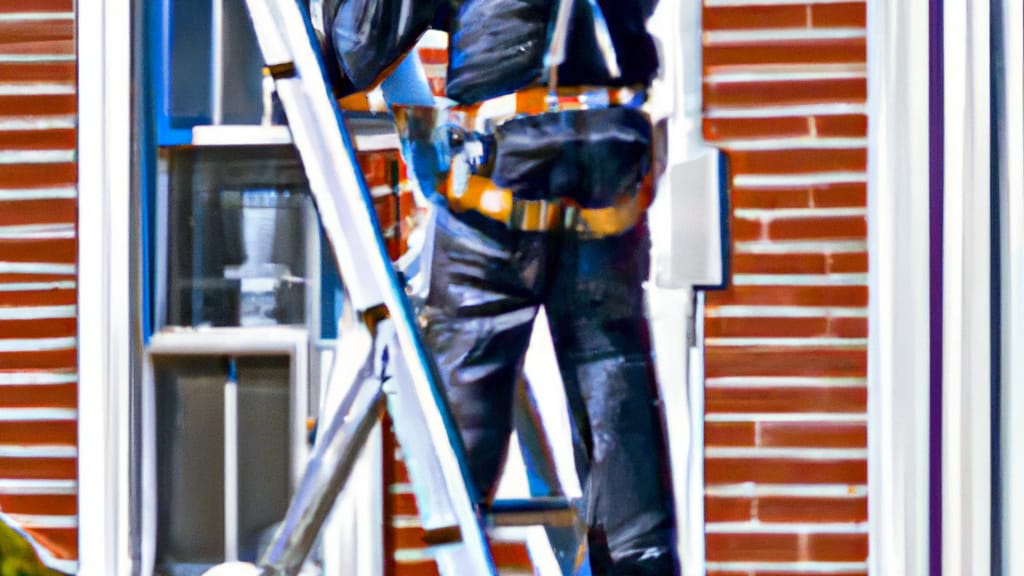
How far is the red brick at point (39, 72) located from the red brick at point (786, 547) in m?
1.07

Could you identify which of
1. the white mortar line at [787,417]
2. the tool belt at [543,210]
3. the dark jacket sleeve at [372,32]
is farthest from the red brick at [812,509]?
the dark jacket sleeve at [372,32]

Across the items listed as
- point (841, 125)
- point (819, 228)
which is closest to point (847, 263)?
point (819, 228)

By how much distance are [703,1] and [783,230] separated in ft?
1.06

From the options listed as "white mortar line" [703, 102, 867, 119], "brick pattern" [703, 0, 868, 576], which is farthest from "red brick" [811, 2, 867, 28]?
"white mortar line" [703, 102, 867, 119]

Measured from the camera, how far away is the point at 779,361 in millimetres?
999

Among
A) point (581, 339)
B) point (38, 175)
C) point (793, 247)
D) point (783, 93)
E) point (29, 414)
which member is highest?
point (783, 93)

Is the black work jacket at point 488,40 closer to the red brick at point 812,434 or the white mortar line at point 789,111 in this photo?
the white mortar line at point 789,111

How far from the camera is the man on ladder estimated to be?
37.2 inches

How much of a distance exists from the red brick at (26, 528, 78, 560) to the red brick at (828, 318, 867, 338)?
3.51 feet

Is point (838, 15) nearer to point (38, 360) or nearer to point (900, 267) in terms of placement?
point (900, 267)

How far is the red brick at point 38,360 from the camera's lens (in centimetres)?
101

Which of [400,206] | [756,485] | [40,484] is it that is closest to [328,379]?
[400,206]

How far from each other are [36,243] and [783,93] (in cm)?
103

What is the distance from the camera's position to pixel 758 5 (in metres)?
0.99
